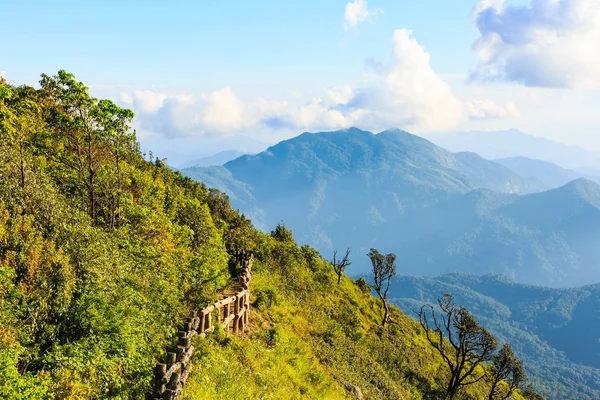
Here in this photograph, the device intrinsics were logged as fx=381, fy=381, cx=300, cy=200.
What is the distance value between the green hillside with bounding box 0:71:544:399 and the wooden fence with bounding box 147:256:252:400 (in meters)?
0.79

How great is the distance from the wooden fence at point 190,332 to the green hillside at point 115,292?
0.79 metres

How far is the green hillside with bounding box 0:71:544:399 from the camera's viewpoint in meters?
12.2

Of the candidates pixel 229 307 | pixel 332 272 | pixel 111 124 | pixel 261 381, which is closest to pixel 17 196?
pixel 111 124

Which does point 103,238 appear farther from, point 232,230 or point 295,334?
point 232,230

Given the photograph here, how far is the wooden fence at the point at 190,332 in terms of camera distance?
39.0 feet

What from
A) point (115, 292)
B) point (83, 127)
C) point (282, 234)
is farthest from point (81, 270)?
point (282, 234)

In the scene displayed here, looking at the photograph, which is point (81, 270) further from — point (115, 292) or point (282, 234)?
point (282, 234)

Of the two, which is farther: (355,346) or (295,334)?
(355,346)

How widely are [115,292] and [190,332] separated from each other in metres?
3.42

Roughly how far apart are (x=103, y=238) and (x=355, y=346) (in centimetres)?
2506

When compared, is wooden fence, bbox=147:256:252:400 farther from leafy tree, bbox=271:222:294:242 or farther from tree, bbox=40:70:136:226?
leafy tree, bbox=271:222:294:242

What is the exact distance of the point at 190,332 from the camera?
15320mm

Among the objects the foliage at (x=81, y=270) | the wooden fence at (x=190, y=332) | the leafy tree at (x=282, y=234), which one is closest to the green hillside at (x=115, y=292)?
the foliage at (x=81, y=270)

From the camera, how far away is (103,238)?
18.5 metres
